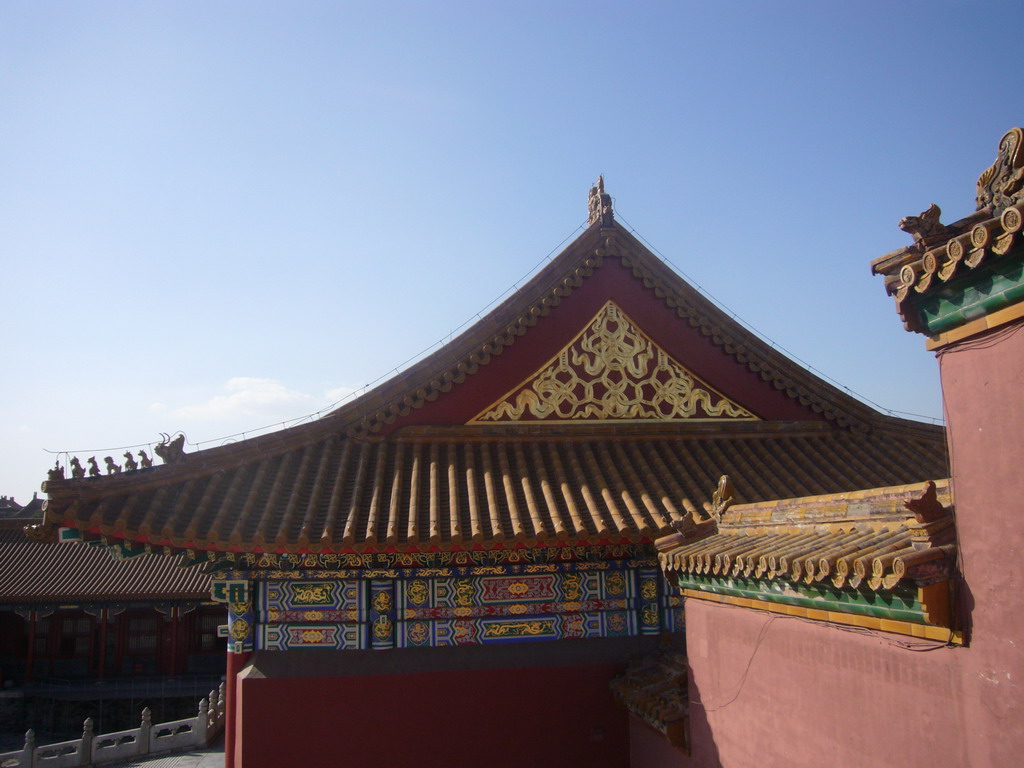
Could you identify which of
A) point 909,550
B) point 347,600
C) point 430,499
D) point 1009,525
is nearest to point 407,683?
point 347,600

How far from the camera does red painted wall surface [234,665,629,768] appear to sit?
7855 mm

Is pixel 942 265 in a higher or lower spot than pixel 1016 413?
higher

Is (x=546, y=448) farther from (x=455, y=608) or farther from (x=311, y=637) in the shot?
(x=311, y=637)

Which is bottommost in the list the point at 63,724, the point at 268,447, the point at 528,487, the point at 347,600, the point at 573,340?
the point at 63,724

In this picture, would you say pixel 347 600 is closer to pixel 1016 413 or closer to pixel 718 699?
pixel 718 699

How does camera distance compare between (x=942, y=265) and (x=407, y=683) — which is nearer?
(x=942, y=265)

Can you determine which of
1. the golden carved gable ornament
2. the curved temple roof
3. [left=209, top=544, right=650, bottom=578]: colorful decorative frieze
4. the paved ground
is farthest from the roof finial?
the paved ground

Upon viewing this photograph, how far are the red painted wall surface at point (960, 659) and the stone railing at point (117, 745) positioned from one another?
57.5 feet

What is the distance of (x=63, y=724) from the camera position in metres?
24.4

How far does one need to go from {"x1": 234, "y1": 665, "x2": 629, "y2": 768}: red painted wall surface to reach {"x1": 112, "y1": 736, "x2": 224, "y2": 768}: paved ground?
11305 millimetres

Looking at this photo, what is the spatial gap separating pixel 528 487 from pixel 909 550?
15.9 feet

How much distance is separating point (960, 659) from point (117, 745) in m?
19.7

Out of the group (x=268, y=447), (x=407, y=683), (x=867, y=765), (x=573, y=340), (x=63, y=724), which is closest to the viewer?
(x=867, y=765)

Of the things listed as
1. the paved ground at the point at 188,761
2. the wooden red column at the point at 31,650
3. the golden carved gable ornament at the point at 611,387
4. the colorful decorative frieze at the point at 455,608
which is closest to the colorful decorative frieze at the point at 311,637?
the colorful decorative frieze at the point at 455,608
